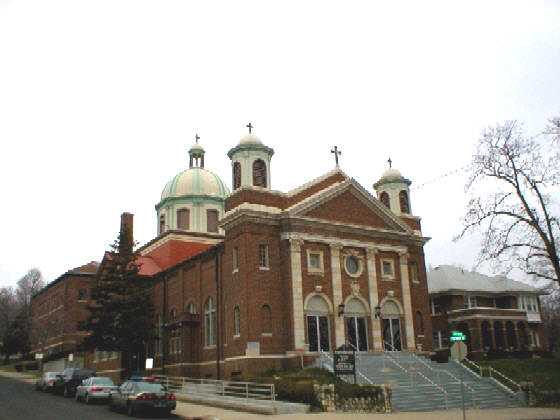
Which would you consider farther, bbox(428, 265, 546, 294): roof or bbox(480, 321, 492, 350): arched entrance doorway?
bbox(428, 265, 546, 294): roof

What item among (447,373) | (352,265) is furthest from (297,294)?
(447,373)

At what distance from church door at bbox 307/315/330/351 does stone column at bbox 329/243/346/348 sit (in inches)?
24.5

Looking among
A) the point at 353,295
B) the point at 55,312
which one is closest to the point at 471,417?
the point at 353,295

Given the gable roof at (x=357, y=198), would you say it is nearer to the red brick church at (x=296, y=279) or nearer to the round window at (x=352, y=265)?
the red brick church at (x=296, y=279)

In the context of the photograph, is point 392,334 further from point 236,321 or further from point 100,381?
point 100,381

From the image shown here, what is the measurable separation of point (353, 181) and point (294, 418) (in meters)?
21.4

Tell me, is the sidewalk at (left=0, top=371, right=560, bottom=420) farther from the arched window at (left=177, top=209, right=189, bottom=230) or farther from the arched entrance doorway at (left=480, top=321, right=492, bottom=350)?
the arched window at (left=177, top=209, right=189, bottom=230)

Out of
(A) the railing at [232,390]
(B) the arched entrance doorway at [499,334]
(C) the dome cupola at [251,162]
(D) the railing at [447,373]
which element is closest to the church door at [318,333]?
(D) the railing at [447,373]

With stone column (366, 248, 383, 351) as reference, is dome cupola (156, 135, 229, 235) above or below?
above

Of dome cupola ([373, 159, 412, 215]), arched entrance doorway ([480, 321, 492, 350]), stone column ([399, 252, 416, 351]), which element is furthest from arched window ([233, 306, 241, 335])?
arched entrance doorway ([480, 321, 492, 350])

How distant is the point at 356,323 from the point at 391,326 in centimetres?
304

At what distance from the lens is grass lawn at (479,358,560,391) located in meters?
33.1

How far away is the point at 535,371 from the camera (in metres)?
36.5

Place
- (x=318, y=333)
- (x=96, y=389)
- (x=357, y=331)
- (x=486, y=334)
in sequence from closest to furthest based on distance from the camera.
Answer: (x=96, y=389)
(x=318, y=333)
(x=357, y=331)
(x=486, y=334)
